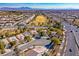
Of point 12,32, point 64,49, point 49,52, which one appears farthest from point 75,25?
point 12,32

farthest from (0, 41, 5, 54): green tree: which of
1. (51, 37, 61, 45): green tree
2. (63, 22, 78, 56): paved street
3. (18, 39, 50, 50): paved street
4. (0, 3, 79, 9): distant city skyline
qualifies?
(63, 22, 78, 56): paved street

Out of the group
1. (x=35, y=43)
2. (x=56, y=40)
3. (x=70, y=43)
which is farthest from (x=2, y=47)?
(x=70, y=43)

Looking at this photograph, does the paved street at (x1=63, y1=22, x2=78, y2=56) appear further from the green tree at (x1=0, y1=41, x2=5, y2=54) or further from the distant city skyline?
the green tree at (x1=0, y1=41, x2=5, y2=54)

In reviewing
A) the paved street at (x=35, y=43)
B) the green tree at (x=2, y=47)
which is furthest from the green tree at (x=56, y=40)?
the green tree at (x=2, y=47)

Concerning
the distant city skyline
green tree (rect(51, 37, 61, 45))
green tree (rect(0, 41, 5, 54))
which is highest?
the distant city skyline

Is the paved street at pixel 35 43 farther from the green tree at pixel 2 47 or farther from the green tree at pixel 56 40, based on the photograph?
the green tree at pixel 2 47

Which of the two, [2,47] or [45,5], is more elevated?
[45,5]

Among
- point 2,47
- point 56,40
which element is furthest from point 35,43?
point 2,47

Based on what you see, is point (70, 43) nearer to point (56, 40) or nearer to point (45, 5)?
point (56, 40)

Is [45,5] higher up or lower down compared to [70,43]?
higher up

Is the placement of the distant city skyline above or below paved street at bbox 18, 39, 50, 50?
above

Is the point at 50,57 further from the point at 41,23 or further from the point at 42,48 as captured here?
the point at 41,23
